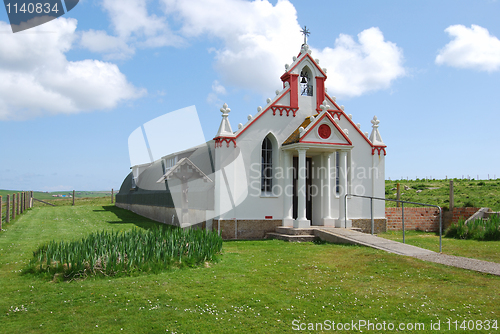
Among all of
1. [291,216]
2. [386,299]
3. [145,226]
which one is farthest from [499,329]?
[145,226]

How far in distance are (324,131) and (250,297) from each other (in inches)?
394

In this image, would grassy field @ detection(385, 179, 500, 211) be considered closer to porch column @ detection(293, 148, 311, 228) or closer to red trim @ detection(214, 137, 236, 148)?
porch column @ detection(293, 148, 311, 228)

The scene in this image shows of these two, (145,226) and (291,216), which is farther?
(145,226)

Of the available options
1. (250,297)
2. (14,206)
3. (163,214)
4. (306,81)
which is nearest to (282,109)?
(306,81)

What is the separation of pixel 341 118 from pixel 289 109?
271cm

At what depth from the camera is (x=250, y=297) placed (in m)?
7.21

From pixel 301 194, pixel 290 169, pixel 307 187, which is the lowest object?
pixel 301 194

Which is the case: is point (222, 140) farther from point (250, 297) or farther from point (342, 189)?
point (250, 297)

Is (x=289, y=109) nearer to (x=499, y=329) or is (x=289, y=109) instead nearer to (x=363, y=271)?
(x=363, y=271)

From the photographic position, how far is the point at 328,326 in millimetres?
5902

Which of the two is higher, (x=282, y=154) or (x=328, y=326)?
(x=282, y=154)

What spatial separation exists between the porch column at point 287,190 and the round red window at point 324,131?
5.21ft

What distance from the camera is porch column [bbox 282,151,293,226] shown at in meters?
16.4

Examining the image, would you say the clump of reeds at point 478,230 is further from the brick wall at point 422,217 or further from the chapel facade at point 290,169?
the chapel facade at point 290,169
